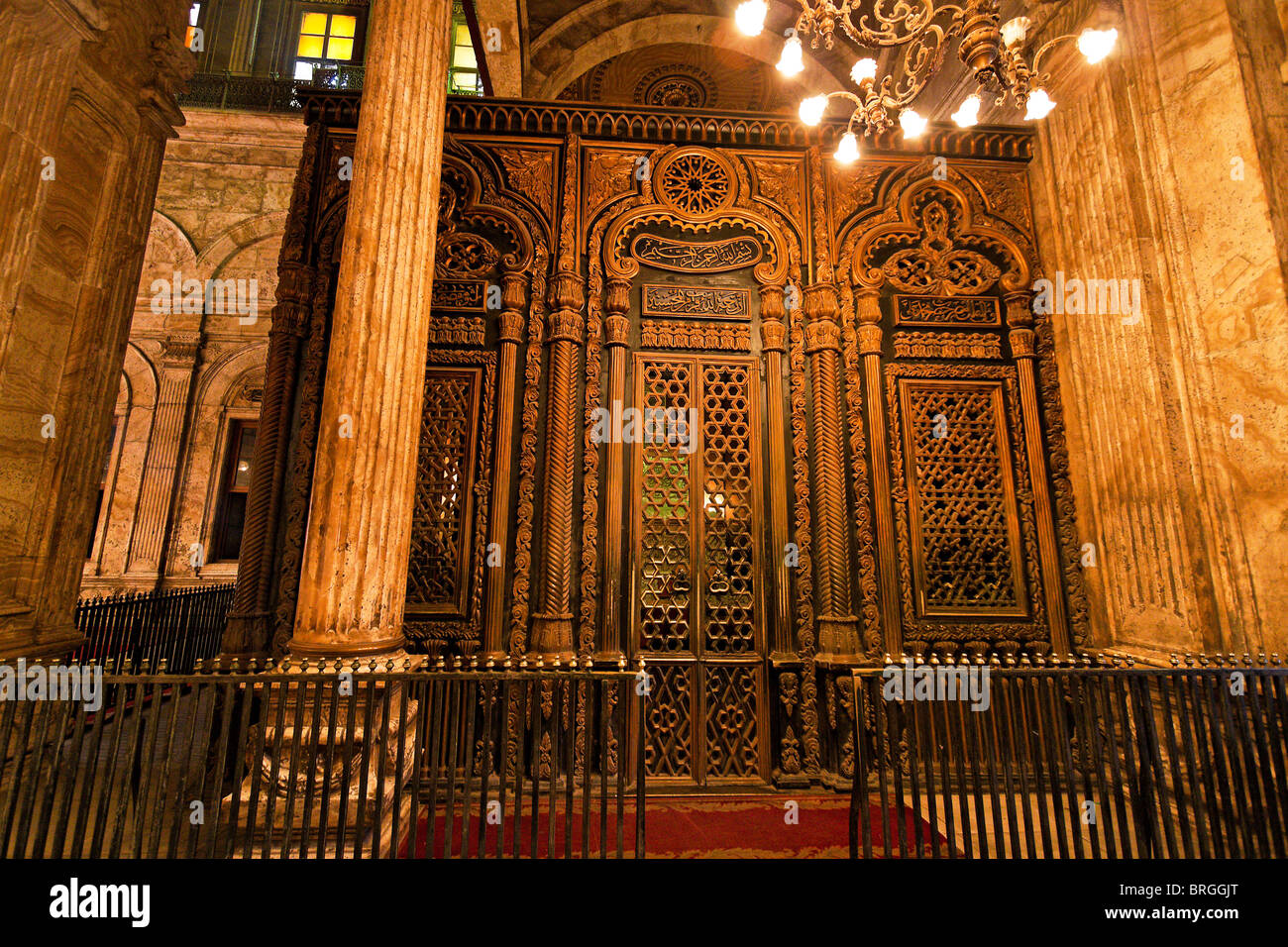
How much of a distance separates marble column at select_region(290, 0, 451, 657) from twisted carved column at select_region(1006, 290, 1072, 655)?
4.93 metres

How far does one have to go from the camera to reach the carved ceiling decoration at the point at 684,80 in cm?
863

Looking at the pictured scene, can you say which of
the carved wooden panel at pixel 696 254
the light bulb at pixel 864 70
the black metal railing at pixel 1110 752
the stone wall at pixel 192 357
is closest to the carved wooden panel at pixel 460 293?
the carved wooden panel at pixel 696 254

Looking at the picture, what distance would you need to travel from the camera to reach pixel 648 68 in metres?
8.85

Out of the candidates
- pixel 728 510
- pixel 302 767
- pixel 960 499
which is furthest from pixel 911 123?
pixel 302 767

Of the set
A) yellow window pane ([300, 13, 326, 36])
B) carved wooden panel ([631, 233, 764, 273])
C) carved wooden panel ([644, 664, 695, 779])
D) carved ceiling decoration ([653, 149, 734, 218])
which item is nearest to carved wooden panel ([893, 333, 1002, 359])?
carved wooden panel ([631, 233, 764, 273])

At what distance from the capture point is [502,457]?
4.38 m

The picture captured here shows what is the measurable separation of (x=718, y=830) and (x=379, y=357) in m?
3.62

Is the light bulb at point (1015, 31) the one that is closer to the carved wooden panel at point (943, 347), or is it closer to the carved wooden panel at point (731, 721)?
the carved wooden panel at point (943, 347)

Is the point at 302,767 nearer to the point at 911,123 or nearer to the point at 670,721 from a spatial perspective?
the point at 670,721

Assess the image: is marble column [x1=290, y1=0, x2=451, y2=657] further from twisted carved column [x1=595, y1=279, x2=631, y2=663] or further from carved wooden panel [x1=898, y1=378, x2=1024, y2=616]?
carved wooden panel [x1=898, y1=378, x2=1024, y2=616]

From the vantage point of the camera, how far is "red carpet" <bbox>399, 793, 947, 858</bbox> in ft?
10.2

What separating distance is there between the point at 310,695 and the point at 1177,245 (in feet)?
20.6

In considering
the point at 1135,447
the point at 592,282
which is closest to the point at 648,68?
the point at 592,282
